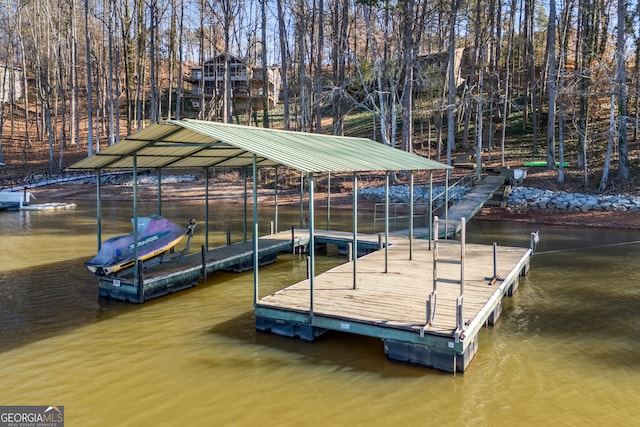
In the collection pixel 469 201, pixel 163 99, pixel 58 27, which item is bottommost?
pixel 469 201

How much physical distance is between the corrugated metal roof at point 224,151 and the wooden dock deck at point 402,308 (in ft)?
7.36

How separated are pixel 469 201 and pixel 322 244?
25.7ft

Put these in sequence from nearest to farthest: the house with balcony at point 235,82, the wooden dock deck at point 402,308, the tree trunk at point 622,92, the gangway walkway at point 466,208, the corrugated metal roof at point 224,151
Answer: the wooden dock deck at point 402,308, the corrugated metal roof at point 224,151, the gangway walkway at point 466,208, the tree trunk at point 622,92, the house with balcony at point 235,82

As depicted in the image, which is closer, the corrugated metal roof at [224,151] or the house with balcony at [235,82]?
the corrugated metal roof at [224,151]

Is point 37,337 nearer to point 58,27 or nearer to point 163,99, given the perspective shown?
point 58,27

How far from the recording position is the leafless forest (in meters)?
27.6

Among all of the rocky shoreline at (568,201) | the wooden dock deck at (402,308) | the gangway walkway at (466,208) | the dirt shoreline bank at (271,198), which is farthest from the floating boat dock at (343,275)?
the rocky shoreline at (568,201)

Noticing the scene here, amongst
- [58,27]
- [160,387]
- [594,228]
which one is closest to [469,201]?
[594,228]

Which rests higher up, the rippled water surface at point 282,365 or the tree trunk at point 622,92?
the tree trunk at point 622,92

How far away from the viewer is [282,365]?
752 centimetres

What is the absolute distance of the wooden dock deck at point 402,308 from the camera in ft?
23.7

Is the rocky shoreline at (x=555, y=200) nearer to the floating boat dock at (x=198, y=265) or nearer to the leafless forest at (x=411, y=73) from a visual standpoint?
the leafless forest at (x=411, y=73)

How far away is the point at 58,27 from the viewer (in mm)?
45781

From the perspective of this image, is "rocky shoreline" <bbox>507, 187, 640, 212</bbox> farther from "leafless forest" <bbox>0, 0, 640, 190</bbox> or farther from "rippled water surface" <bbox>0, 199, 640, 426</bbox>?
"rippled water surface" <bbox>0, 199, 640, 426</bbox>
